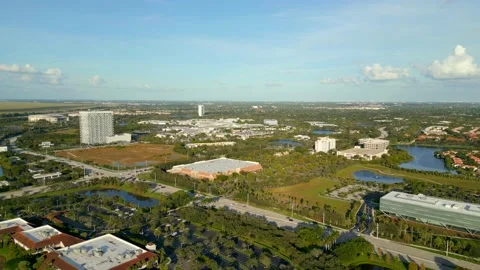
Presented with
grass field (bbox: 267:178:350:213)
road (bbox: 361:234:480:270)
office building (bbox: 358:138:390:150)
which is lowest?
road (bbox: 361:234:480:270)

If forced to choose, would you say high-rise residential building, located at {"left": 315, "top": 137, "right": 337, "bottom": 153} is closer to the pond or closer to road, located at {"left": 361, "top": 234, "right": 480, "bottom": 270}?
the pond

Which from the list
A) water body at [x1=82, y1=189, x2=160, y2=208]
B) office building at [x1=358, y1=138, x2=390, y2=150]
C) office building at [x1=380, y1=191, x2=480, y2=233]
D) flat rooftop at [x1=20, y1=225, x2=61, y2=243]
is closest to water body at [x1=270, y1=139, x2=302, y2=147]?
office building at [x1=358, y1=138, x2=390, y2=150]

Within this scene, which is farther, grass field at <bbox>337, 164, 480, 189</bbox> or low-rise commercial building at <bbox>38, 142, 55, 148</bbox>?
low-rise commercial building at <bbox>38, 142, 55, 148</bbox>

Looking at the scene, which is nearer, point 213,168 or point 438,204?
point 438,204

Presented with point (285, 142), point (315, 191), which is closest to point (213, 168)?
point (315, 191)

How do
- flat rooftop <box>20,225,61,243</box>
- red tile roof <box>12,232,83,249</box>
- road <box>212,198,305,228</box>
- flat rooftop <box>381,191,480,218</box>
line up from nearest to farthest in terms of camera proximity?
red tile roof <box>12,232,83,249</box> → flat rooftop <box>20,225,61,243</box> → flat rooftop <box>381,191,480,218</box> → road <box>212,198,305,228</box>

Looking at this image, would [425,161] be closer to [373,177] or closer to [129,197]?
[373,177]
